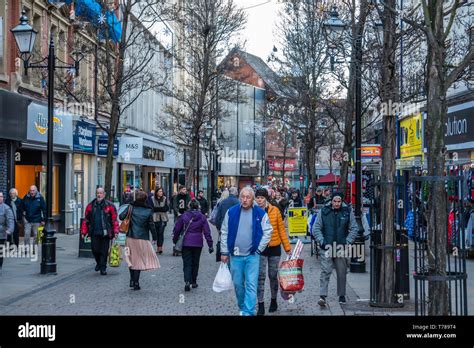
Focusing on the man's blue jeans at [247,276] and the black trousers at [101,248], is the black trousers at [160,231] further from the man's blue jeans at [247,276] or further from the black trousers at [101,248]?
the man's blue jeans at [247,276]

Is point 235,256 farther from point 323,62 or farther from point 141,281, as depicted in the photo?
point 323,62

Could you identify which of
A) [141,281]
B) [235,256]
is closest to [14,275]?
[141,281]

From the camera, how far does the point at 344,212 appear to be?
1180 centimetres

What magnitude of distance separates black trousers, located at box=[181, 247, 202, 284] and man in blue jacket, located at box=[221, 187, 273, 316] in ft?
12.6

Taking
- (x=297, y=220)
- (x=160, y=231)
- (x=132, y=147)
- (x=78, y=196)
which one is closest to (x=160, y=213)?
(x=160, y=231)

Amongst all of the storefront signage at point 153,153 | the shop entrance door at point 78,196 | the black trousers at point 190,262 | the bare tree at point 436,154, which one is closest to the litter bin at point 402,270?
the black trousers at point 190,262

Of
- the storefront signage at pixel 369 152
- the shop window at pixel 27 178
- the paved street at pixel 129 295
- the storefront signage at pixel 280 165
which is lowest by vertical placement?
the paved street at pixel 129 295

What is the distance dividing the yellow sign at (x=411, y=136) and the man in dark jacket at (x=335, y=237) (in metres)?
21.5

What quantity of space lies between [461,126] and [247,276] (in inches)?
715

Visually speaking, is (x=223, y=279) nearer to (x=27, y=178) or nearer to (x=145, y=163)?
(x=27, y=178)

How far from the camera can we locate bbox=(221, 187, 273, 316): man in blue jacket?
9.69m

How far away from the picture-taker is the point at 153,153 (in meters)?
47.4

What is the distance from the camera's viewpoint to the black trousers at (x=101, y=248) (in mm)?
16047
